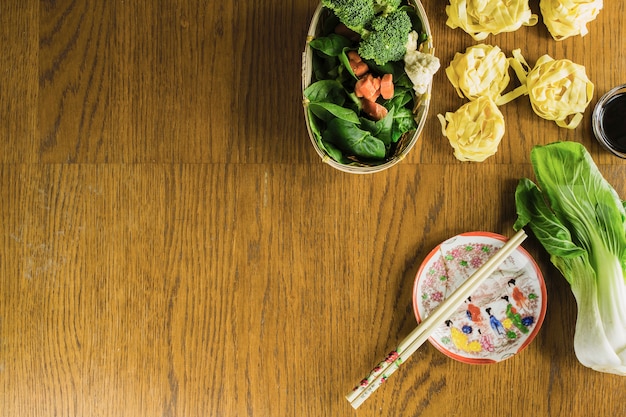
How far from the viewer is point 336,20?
1204 millimetres

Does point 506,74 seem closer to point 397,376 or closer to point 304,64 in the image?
point 304,64

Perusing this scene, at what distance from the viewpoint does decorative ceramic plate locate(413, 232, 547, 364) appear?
1.28 metres

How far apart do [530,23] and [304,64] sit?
538mm

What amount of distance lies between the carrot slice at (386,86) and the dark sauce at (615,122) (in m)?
0.52

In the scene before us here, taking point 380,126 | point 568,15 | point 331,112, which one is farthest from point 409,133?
point 568,15

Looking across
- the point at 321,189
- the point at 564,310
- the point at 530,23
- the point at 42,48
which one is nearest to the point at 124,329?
the point at 321,189

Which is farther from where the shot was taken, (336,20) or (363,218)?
(363,218)

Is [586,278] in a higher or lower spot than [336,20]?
lower

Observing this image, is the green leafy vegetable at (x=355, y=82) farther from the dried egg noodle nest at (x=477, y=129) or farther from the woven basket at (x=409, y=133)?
the dried egg noodle nest at (x=477, y=129)

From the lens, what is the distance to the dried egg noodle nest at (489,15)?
49.4 inches

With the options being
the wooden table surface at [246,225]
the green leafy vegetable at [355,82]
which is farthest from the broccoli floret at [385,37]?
the wooden table surface at [246,225]

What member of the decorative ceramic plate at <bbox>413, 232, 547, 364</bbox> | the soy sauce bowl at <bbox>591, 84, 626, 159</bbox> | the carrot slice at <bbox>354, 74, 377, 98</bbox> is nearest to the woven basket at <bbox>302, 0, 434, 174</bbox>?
the carrot slice at <bbox>354, 74, 377, 98</bbox>

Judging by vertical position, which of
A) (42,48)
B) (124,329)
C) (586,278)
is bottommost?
(124,329)

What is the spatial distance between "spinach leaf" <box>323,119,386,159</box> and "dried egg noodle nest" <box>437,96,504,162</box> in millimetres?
194
